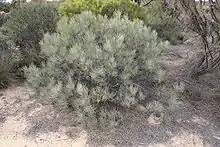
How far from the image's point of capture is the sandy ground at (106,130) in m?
5.21

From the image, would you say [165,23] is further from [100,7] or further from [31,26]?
[31,26]

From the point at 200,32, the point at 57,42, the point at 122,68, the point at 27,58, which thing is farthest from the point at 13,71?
the point at 200,32

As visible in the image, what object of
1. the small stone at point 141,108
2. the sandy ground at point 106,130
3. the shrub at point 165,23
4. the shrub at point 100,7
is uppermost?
the shrub at point 100,7

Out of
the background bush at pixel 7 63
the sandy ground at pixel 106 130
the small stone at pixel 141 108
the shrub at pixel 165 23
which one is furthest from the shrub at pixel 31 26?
the shrub at pixel 165 23

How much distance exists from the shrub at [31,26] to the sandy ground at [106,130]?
5.67ft

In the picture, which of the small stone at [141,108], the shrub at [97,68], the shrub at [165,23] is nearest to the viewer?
the shrub at [97,68]

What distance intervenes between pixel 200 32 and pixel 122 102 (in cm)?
219

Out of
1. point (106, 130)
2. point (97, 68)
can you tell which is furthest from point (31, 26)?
point (106, 130)

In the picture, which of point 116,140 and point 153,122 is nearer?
point 116,140

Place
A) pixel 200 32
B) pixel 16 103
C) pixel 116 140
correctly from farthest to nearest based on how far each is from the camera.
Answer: pixel 200 32, pixel 16 103, pixel 116 140

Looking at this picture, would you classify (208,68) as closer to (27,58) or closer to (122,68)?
(122,68)

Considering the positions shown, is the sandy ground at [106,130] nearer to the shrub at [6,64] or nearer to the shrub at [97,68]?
the shrub at [97,68]

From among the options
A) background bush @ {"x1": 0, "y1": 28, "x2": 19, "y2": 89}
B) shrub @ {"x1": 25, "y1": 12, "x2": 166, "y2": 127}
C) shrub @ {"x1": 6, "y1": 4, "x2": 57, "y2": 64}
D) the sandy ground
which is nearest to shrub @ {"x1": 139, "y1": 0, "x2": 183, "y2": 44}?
shrub @ {"x1": 6, "y1": 4, "x2": 57, "y2": 64}

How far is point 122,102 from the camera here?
5305mm
